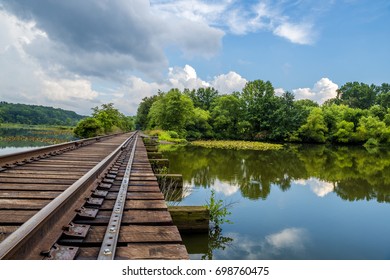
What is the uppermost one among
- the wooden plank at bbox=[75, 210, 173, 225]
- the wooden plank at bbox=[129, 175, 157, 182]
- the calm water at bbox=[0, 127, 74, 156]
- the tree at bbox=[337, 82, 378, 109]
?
the tree at bbox=[337, 82, 378, 109]

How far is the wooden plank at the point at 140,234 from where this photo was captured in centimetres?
212

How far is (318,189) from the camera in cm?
1068

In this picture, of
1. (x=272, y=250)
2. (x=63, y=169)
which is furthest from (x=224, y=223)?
(x=63, y=169)

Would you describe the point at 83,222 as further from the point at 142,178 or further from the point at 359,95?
the point at 359,95

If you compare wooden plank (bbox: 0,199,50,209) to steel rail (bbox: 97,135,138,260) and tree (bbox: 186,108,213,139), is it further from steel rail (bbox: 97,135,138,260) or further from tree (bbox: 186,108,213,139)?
tree (bbox: 186,108,213,139)

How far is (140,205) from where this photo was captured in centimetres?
312

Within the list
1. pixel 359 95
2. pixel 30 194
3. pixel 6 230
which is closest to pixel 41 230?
pixel 6 230

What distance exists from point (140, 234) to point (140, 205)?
890 millimetres

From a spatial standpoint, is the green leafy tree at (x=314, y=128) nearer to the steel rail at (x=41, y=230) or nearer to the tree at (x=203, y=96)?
the tree at (x=203, y=96)

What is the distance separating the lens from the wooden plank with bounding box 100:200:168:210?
3.00 metres

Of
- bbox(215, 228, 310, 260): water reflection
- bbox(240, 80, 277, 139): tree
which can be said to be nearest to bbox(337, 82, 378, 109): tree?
bbox(240, 80, 277, 139): tree

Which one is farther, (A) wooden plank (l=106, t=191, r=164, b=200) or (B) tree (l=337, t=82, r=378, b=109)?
(B) tree (l=337, t=82, r=378, b=109)

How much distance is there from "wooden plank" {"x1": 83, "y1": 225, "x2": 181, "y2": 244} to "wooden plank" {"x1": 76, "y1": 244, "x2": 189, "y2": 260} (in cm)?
12
